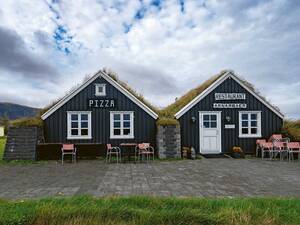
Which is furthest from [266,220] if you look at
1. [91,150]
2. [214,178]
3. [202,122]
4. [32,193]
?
[202,122]

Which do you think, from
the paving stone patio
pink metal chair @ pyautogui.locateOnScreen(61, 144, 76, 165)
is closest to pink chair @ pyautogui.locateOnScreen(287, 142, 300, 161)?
the paving stone patio

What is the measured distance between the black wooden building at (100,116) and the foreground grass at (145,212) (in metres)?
11.3

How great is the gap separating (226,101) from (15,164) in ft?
39.3

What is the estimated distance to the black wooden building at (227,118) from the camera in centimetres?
1720

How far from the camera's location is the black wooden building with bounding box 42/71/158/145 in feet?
54.4

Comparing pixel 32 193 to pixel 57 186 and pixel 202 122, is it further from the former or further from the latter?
pixel 202 122

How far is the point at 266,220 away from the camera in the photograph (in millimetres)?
4652

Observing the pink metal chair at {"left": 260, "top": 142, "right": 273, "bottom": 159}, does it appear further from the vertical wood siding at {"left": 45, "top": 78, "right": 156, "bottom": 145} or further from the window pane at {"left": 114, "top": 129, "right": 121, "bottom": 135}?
the window pane at {"left": 114, "top": 129, "right": 121, "bottom": 135}

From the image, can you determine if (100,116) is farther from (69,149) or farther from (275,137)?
(275,137)

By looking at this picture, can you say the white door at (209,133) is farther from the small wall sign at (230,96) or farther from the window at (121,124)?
the window at (121,124)

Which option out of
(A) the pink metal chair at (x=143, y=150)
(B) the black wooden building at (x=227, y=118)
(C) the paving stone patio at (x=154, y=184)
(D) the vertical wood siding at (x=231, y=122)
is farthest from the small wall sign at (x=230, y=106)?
(C) the paving stone patio at (x=154, y=184)

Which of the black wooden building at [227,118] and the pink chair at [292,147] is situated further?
the black wooden building at [227,118]

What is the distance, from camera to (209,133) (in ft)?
57.0

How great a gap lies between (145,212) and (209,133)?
1303 centimetres
